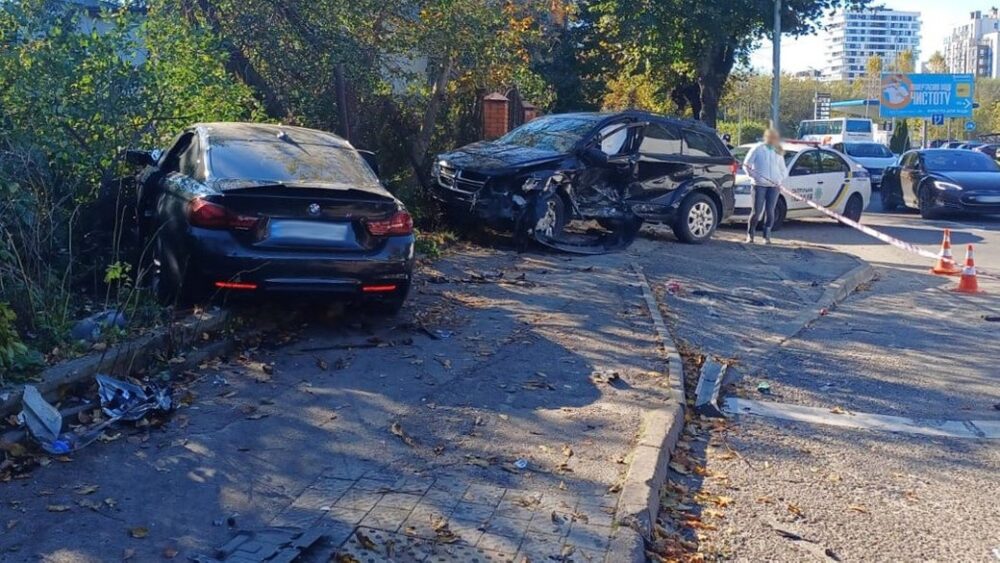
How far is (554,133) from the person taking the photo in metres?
14.4

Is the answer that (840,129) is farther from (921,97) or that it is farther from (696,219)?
(696,219)

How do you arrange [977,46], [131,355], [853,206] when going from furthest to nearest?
[977,46] < [853,206] < [131,355]

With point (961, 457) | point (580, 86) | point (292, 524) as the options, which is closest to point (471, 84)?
point (961, 457)

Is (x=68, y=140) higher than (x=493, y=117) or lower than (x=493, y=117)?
lower

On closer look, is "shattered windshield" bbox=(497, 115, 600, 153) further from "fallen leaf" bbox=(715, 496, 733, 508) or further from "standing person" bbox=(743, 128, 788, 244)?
"fallen leaf" bbox=(715, 496, 733, 508)

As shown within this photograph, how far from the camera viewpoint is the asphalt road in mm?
5109

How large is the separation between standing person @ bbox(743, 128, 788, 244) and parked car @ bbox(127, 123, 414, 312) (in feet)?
30.9

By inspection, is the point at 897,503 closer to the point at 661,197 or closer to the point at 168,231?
the point at 168,231

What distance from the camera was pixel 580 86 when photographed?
3219cm

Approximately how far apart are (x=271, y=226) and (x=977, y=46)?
566ft

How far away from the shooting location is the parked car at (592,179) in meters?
13.0

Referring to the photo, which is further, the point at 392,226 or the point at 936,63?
the point at 936,63

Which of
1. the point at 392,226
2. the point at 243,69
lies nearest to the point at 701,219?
the point at 243,69

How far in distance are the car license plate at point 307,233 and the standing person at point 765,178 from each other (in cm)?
1021
